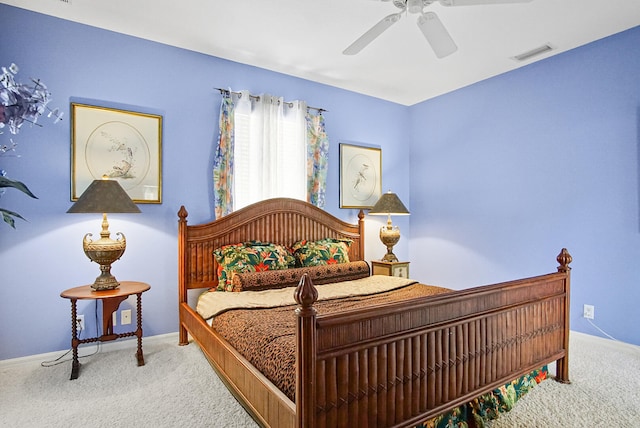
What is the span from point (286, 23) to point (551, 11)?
2.12m

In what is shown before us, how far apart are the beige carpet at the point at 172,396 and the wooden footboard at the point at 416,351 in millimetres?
269

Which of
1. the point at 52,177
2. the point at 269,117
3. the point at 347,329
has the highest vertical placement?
the point at 269,117

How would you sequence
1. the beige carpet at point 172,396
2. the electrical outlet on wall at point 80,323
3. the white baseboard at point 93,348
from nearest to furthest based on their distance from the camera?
the beige carpet at point 172,396 → the white baseboard at point 93,348 → the electrical outlet on wall at point 80,323

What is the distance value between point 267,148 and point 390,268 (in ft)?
6.38

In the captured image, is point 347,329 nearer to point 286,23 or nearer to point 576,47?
point 286,23

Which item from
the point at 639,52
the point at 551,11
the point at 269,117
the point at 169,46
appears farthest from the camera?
the point at 269,117

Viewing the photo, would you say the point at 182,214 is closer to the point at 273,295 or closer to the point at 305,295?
the point at 273,295

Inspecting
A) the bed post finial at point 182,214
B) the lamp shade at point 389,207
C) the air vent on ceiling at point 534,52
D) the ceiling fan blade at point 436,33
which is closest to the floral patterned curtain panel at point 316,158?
the lamp shade at point 389,207

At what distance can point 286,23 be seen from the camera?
9.89 ft

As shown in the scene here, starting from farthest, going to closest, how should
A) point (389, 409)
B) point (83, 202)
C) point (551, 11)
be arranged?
point (551, 11), point (83, 202), point (389, 409)

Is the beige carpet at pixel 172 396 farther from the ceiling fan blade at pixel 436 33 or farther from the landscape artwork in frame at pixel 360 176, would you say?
the landscape artwork in frame at pixel 360 176

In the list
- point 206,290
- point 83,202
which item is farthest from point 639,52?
point 83,202

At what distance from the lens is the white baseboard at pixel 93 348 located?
2768 mm

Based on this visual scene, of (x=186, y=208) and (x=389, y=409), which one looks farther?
(x=186, y=208)
